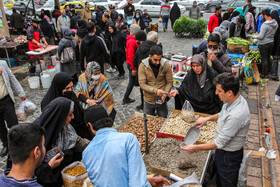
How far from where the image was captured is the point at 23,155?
1.95 meters

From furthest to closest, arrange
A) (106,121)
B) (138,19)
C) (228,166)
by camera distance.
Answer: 1. (138,19)
2. (228,166)
3. (106,121)

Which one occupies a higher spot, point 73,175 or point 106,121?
point 106,121

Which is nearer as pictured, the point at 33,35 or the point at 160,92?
the point at 160,92

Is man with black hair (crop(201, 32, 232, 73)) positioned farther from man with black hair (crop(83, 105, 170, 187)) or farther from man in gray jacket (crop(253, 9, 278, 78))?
man in gray jacket (crop(253, 9, 278, 78))

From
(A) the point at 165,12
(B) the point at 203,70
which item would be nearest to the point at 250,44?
(B) the point at 203,70

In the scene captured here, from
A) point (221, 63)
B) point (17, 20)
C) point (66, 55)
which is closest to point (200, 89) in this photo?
point (221, 63)

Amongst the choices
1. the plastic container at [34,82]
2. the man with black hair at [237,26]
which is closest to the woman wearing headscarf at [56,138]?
the plastic container at [34,82]

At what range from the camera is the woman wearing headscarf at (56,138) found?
2.75 m

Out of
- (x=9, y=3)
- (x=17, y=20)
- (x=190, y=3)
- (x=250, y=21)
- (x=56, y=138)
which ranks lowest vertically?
(x=56, y=138)

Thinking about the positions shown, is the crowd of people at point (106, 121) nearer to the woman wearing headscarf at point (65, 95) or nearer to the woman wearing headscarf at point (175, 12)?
the woman wearing headscarf at point (65, 95)

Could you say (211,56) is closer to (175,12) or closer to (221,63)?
(221,63)

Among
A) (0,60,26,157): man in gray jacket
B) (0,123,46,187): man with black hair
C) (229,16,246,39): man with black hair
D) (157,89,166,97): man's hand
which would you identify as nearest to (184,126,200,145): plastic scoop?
(157,89,166,97): man's hand

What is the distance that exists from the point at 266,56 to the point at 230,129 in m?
6.22

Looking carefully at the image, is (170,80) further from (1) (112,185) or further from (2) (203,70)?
(1) (112,185)
